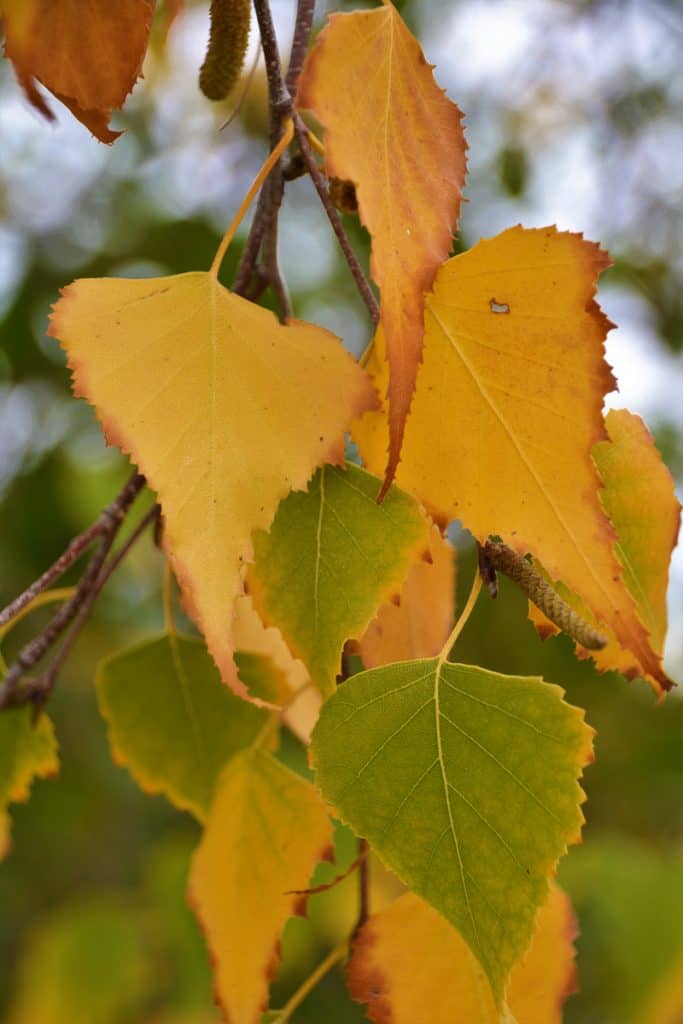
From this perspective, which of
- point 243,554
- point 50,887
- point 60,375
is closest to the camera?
point 243,554

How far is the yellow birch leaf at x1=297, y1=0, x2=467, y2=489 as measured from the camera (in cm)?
29

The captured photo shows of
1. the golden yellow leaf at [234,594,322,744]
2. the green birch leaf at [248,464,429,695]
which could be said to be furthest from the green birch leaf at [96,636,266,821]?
the green birch leaf at [248,464,429,695]

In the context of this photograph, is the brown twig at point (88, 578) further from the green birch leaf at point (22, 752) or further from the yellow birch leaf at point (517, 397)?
the yellow birch leaf at point (517, 397)

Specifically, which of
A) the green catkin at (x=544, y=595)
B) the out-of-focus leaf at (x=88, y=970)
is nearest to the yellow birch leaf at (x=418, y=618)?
the green catkin at (x=544, y=595)

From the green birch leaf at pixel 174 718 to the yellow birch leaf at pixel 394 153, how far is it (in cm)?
20

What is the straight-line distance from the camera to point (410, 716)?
0.32 m

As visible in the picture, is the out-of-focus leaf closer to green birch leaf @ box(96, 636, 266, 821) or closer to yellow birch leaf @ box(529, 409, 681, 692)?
green birch leaf @ box(96, 636, 266, 821)

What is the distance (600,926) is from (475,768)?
1152mm

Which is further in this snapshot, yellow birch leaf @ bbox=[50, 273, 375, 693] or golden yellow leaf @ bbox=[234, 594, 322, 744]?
golden yellow leaf @ bbox=[234, 594, 322, 744]

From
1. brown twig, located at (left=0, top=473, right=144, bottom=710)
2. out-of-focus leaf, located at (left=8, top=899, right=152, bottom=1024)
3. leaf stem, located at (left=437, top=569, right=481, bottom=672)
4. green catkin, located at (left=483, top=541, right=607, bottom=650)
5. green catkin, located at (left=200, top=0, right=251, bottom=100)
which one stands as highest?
green catkin, located at (left=200, top=0, right=251, bottom=100)

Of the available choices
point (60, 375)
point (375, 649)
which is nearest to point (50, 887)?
point (60, 375)

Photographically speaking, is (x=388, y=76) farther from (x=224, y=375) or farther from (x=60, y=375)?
(x=60, y=375)

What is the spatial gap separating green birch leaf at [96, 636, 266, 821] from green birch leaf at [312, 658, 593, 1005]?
153mm

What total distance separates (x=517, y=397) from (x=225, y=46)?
0.18 metres
